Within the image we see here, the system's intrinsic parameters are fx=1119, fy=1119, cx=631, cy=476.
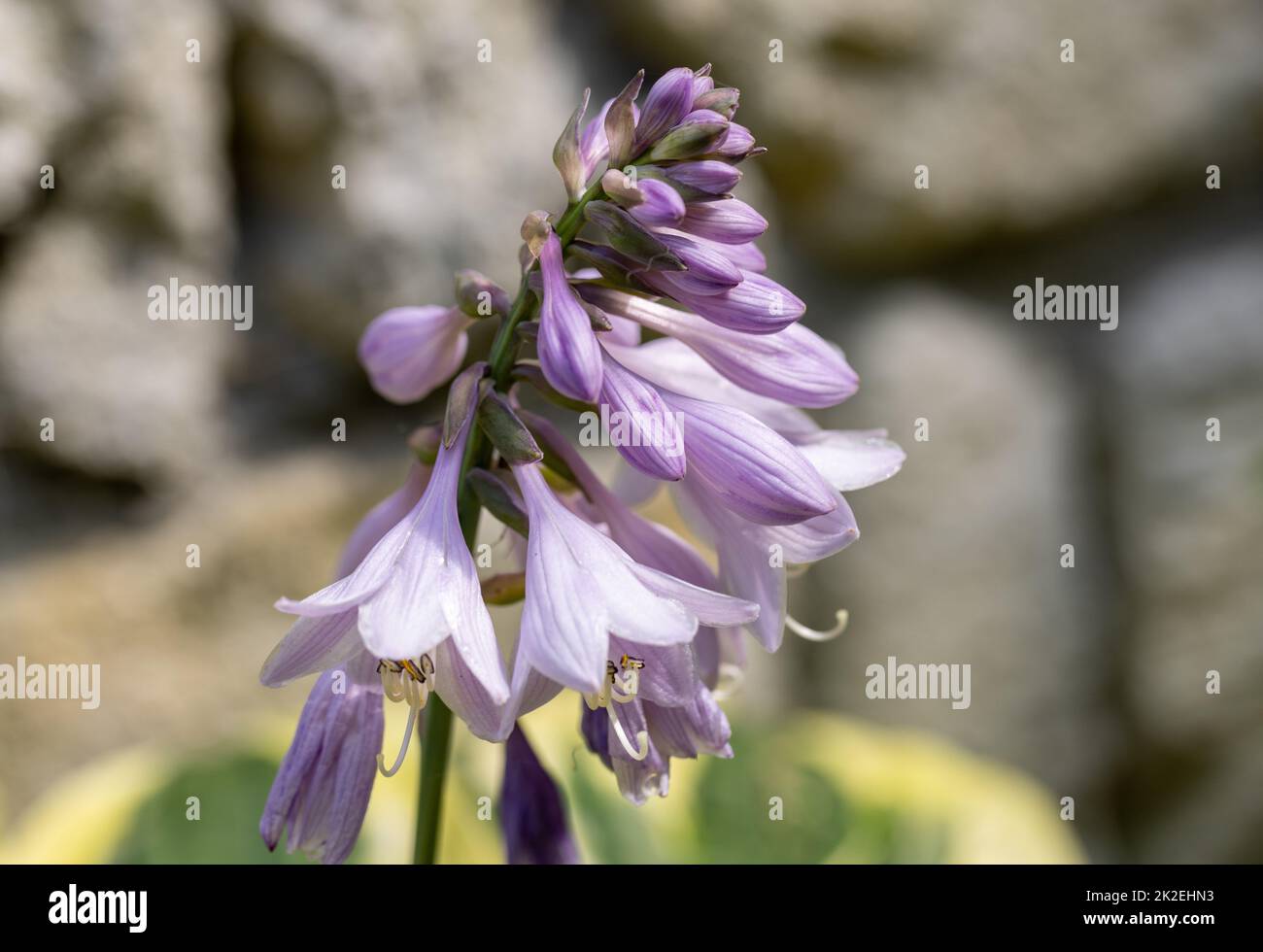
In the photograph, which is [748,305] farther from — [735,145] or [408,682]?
[408,682]

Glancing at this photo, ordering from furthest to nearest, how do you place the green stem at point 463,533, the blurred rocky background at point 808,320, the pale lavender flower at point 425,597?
the blurred rocky background at point 808,320
the green stem at point 463,533
the pale lavender flower at point 425,597

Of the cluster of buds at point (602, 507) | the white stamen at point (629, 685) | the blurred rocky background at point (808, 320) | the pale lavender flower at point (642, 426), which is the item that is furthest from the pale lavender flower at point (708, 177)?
the blurred rocky background at point (808, 320)

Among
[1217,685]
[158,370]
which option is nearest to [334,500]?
[158,370]

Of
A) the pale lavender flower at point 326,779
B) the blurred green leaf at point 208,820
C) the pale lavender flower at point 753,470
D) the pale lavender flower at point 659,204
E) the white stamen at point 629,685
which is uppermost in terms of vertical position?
the pale lavender flower at point 659,204

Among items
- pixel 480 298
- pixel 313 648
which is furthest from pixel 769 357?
pixel 313 648

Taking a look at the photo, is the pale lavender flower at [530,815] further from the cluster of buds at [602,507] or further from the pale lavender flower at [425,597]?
the pale lavender flower at [425,597]

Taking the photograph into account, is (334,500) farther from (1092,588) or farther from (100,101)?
(1092,588)

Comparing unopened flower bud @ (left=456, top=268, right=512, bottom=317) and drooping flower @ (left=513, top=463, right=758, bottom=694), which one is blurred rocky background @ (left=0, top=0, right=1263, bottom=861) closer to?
unopened flower bud @ (left=456, top=268, right=512, bottom=317)

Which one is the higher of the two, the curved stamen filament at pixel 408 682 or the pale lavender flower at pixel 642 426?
the pale lavender flower at pixel 642 426
